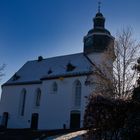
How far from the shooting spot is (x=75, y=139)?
59.3ft

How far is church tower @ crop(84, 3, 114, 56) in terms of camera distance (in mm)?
36103

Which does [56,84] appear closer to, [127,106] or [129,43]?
[129,43]

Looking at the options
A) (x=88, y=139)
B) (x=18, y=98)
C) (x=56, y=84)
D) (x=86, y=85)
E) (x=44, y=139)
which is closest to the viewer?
(x=88, y=139)

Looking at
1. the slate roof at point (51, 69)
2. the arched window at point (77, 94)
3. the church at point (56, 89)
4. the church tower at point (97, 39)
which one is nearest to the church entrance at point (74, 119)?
the church at point (56, 89)

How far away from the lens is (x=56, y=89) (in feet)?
118

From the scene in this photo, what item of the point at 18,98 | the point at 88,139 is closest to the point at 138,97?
the point at 88,139

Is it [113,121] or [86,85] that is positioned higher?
[86,85]

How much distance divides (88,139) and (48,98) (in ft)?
76.8

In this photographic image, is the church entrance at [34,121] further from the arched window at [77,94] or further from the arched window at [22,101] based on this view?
the arched window at [77,94]

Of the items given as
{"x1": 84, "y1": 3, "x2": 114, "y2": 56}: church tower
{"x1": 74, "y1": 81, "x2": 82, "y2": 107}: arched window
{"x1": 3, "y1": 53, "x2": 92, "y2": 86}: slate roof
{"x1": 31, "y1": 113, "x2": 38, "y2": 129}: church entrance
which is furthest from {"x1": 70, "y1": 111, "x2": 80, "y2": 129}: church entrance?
{"x1": 84, "y1": 3, "x2": 114, "y2": 56}: church tower

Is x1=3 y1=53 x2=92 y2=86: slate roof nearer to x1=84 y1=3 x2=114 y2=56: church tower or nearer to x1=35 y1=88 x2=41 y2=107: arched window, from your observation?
x1=35 y1=88 x2=41 y2=107: arched window

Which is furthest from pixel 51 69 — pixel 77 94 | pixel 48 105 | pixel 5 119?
pixel 5 119

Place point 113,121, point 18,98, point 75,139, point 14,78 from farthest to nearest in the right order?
point 14,78
point 18,98
point 75,139
point 113,121

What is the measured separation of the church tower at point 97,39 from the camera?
36103 millimetres
